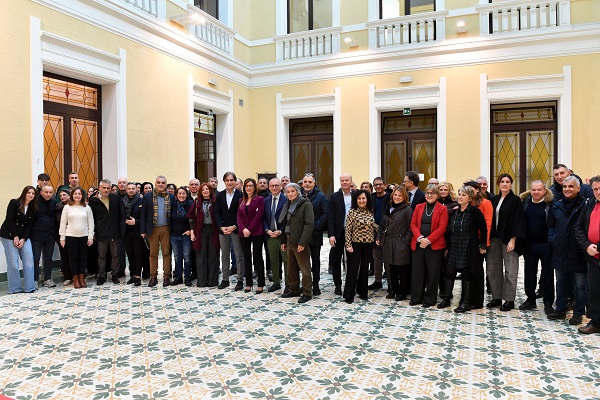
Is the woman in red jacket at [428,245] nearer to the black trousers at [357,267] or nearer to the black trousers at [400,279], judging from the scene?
the black trousers at [400,279]

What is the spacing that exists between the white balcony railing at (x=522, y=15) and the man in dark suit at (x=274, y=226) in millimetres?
7622

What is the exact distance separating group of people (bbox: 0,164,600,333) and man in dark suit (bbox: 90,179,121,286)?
0.02 metres

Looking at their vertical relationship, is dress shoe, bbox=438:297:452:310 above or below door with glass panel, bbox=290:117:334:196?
below

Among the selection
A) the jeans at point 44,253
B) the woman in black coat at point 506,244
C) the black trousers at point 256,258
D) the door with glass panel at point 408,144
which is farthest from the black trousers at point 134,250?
the door with glass panel at point 408,144

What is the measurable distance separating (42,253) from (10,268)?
0.55 metres

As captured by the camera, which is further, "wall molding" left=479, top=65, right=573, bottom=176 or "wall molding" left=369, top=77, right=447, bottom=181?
"wall molding" left=369, top=77, right=447, bottom=181

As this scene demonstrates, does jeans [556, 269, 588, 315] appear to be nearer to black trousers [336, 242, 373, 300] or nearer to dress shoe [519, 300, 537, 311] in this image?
dress shoe [519, 300, 537, 311]

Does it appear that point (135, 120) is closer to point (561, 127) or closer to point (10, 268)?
point (10, 268)

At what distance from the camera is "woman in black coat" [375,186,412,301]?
5.98m

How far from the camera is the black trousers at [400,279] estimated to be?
6.12 meters

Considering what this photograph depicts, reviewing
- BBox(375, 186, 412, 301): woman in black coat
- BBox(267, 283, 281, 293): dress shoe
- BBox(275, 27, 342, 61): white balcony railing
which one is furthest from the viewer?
BBox(275, 27, 342, 61): white balcony railing

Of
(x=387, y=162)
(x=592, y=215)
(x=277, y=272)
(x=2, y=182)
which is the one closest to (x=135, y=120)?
(x=2, y=182)

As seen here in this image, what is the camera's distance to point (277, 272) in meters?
6.77

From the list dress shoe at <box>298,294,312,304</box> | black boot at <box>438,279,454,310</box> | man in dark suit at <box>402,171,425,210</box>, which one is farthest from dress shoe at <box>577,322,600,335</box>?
dress shoe at <box>298,294,312,304</box>
